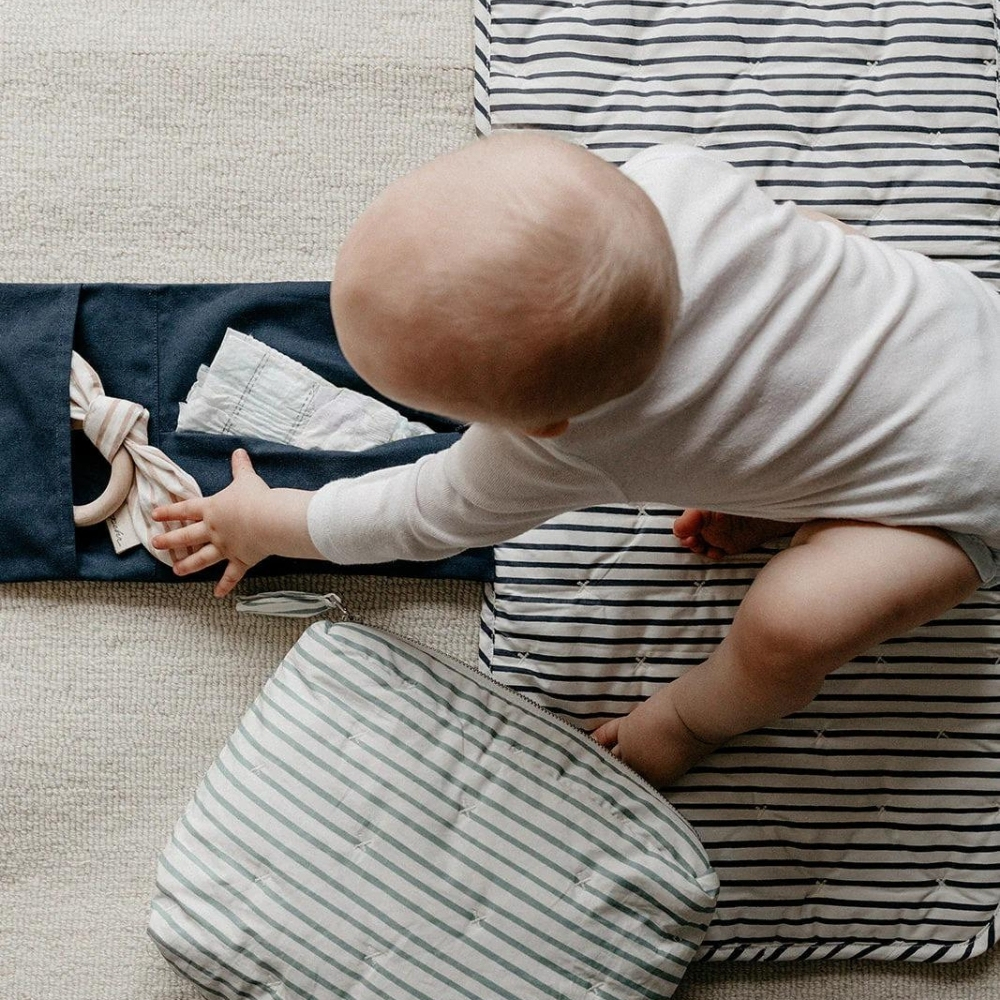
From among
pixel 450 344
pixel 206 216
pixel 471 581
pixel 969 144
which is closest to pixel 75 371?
pixel 206 216

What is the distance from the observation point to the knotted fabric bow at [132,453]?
796 millimetres

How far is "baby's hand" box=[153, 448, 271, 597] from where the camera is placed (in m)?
0.76

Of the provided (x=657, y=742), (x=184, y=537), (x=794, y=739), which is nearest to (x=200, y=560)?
(x=184, y=537)

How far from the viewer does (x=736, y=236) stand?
546mm

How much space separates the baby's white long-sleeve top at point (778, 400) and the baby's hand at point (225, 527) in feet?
0.61

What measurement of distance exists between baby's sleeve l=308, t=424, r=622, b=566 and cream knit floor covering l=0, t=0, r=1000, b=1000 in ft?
0.47

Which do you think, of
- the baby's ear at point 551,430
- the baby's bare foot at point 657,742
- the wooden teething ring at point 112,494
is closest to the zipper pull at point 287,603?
the wooden teething ring at point 112,494

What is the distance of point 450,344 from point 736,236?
195mm

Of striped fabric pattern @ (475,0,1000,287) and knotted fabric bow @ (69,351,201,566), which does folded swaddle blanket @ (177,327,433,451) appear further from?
striped fabric pattern @ (475,0,1000,287)

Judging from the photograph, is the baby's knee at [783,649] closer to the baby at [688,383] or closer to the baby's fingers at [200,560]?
the baby at [688,383]

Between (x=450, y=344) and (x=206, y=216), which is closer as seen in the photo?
(x=450, y=344)

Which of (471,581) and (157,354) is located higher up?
(157,354)

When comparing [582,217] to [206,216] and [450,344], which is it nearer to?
[450,344]

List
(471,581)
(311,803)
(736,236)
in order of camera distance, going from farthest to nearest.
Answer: (471,581) → (311,803) → (736,236)
